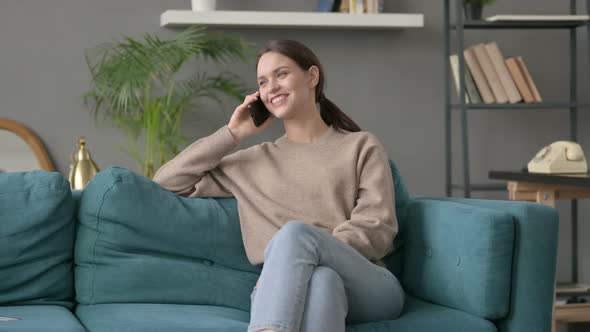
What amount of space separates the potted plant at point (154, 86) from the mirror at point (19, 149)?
0.30 metres

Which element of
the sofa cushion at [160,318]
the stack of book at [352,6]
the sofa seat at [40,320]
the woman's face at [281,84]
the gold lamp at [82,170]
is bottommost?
the sofa cushion at [160,318]

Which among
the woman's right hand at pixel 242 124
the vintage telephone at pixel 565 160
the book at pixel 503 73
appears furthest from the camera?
the book at pixel 503 73

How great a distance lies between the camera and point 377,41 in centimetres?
446

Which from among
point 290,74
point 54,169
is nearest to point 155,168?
point 54,169

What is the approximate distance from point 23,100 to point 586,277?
2.87 m

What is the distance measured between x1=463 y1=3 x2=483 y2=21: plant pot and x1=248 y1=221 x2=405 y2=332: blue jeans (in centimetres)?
224

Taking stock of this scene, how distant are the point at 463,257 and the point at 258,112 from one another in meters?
0.75

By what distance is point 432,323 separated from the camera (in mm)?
2273

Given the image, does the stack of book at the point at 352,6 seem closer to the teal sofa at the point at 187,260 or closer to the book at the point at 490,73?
the book at the point at 490,73

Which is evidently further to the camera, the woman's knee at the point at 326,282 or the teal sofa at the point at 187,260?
the teal sofa at the point at 187,260

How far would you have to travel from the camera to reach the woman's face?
2.62 metres

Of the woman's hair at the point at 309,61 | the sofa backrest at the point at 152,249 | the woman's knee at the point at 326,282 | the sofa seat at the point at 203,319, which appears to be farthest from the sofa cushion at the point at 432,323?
the woman's hair at the point at 309,61

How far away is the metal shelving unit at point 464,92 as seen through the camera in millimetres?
4156

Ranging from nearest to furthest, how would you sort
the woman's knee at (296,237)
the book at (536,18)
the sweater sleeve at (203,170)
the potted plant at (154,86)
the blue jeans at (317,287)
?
the blue jeans at (317,287), the woman's knee at (296,237), the sweater sleeve at (203,170), the potted plant at (154,86), the book at (536,18)
